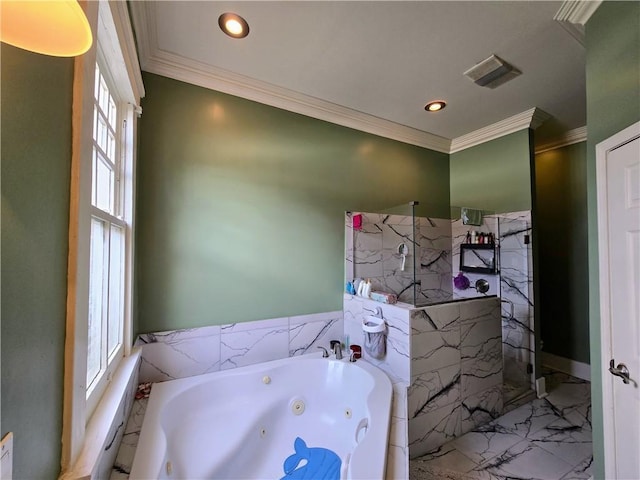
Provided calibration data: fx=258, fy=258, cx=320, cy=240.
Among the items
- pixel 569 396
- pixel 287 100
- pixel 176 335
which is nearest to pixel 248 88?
pixel 287 100

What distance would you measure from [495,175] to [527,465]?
2.52 m

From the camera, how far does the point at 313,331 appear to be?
2.31m

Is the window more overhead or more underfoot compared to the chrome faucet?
more overhead

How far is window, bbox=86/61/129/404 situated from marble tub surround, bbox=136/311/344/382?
33 cm

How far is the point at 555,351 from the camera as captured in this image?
10.2ft

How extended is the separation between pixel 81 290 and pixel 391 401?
1.61 metres

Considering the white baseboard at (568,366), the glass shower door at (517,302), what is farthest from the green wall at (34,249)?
the white baseboard at (568,366)

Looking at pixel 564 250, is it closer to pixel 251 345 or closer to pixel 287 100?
pixel 287 100

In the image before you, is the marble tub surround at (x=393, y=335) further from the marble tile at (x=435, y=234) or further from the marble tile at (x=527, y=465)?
the marble tile at (x=435, y=234)

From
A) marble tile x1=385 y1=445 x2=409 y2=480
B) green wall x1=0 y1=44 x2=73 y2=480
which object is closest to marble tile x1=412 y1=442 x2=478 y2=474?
marble tile x1=385 y1=445 x2=409 y2=480

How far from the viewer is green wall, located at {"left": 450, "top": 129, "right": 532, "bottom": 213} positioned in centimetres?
259

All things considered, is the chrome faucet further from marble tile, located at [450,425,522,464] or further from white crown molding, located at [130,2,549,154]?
white crown molding, located at [130,2,549,154]

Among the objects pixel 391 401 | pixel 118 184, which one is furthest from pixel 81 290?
pixel 391 401

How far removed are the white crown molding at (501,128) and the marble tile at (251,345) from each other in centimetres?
288
